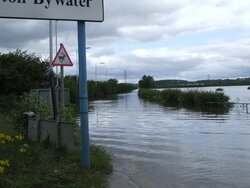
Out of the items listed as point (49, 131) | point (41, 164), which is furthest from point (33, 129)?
point (41, 164)

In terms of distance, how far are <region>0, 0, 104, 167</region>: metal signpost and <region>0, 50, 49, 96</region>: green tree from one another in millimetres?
15347

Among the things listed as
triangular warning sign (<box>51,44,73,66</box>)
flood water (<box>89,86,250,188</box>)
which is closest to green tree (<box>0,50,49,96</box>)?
flood water (<box>89,86,250,188</box>)

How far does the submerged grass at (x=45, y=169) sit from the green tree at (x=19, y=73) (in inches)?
570

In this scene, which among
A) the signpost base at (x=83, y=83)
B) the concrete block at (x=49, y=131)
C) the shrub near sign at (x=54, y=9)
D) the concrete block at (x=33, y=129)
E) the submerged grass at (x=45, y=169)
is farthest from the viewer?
the concrete block at (x=33, y=129)

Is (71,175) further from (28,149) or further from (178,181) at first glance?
(178,181)

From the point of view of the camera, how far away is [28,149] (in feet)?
18.5

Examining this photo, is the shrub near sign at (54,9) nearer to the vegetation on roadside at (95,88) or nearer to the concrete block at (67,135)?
the concrete block at (67,135)

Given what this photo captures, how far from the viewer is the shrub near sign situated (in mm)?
4914

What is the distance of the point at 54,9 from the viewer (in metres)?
5.11

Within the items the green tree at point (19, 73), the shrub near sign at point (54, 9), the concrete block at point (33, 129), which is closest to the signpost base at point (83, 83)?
the shrub near sign at point (54, 9)

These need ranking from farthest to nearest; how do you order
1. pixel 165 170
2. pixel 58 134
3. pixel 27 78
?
pixel 27 78 → pixel 165 170 → pixel 58 134

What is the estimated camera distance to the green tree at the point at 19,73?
19591 millimetres

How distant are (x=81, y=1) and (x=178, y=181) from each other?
3.94 metres

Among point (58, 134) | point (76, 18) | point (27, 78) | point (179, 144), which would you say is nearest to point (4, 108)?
point (27, 78)
